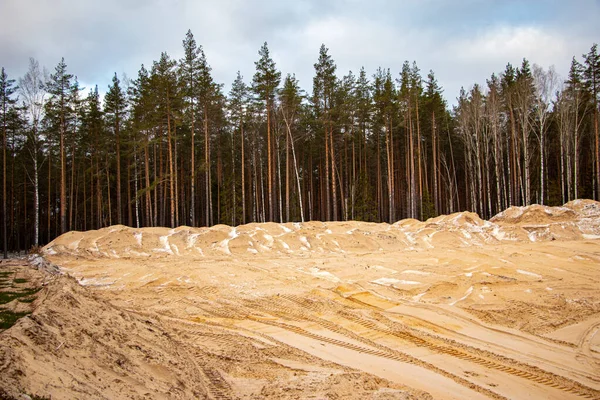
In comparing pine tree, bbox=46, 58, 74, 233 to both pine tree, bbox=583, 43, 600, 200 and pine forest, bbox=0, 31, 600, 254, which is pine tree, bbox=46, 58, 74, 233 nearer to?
pine forest, bbox=0, 31, 600, 254

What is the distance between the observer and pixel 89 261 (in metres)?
14.0

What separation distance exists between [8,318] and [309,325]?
489 centimetres

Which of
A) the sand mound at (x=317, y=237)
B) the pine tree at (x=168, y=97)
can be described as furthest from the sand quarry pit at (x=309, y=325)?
the pine tree at (x=168, y=97)

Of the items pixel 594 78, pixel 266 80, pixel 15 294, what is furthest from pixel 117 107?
pixel 594 78

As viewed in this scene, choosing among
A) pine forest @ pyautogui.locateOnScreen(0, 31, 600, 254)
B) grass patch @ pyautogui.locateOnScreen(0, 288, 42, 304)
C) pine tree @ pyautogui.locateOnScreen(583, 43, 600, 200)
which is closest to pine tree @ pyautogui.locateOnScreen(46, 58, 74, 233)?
pine forest @ pyautogui.locateOnScreen(0, 31, 600, 254)

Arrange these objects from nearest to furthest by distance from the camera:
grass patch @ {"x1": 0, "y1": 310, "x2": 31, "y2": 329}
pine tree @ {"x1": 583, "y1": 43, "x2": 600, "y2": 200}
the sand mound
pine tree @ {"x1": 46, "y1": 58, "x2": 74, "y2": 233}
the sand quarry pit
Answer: grass patch @ {"x1": 0, "y1": 310, "x2": 31, "y2": 329}
the sand quarry pit
the sand mound
pine tree @ {"x1": 46, "y1": 58, "x2": 74, "y2": 233}
pine tree @ {"x1": 583, "y1": 43, "x2": 600, "y2": 200}

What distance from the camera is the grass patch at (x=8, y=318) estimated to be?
Result: 395 cm

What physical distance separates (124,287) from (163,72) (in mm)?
19899

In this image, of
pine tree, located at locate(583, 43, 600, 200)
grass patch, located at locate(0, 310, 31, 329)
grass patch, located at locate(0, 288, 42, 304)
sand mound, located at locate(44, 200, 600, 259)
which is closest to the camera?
grass patch, located at locate(0, 310, 31, 329)

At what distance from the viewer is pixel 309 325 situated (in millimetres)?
7230

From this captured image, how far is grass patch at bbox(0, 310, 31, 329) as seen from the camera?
3955 mm

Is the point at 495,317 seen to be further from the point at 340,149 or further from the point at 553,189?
the point at 553,189

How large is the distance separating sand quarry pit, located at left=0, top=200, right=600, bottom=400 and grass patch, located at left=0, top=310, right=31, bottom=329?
26 centimetres

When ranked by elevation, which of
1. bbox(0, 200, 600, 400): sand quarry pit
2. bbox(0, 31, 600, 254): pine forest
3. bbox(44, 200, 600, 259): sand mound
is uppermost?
bbox(0, 31, 600, 254): pine forest
